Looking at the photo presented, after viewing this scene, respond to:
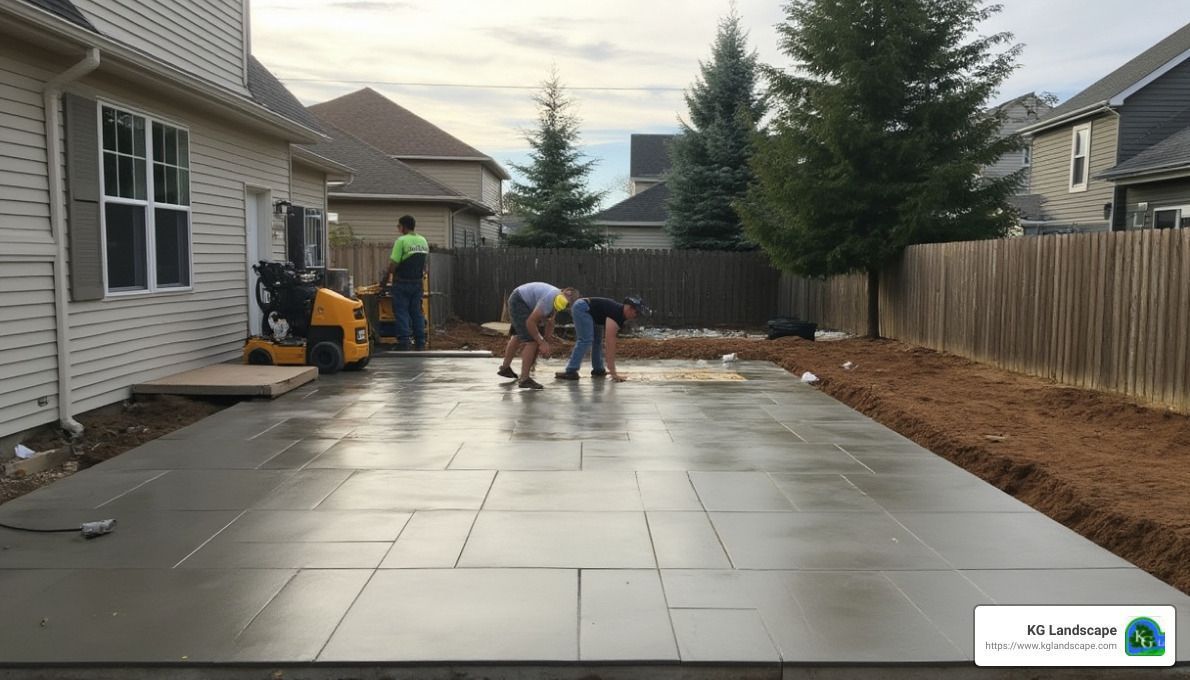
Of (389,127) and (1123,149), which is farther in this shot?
(389,127)

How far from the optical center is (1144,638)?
3.94 metres

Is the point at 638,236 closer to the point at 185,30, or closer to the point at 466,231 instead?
the point at 466,231

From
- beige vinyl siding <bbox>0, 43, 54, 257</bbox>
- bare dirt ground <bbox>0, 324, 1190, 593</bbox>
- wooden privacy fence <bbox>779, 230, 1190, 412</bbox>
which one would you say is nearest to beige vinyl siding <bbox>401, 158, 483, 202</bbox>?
wooden privacy fence <bbox>779, 230, 1190, 412</bbox>

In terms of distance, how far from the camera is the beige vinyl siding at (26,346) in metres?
6.96

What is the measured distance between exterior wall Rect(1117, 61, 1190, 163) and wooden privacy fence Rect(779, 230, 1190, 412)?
386 inches

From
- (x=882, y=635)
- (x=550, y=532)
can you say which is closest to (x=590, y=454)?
(x=550, y=532)

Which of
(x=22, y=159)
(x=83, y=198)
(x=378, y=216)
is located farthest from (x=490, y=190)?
(x=22, y=159)

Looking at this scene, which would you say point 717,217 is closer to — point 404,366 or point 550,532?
point 404,366

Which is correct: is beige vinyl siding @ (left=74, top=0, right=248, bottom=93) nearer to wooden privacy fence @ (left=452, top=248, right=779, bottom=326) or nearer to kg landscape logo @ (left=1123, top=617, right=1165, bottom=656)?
kg landscape logo @ (left=1123, top=617, right=1165, bottom=656)

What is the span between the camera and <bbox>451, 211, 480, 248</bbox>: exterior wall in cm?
2898

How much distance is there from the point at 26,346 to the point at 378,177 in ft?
63.5

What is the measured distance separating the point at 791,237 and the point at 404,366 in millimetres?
8097

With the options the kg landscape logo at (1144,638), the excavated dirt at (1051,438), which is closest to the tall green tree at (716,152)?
the excavated dirt at (1051,438)

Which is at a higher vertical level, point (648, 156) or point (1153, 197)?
point (648, 156)
